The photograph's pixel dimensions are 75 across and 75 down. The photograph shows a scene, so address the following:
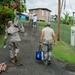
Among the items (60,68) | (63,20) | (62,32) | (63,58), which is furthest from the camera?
(63,20)

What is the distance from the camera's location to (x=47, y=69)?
1186 centimetres

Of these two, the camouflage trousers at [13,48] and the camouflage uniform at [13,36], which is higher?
the camouflage uniform at [13,36]

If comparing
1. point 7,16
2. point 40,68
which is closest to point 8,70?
point 40,68

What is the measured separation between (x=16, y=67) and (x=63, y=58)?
373cm

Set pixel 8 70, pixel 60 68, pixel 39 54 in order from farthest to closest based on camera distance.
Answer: pixel 39 54, pixel 60 68, pixel 8 70

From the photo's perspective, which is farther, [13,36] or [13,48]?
[13,48]

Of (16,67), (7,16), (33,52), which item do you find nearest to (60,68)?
Answer: (16,67)

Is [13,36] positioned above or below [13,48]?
above

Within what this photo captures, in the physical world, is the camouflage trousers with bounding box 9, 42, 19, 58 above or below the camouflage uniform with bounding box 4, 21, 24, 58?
below

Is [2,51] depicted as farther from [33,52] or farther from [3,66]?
[3,66]

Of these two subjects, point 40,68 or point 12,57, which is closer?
point 40,68

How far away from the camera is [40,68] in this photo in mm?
11992

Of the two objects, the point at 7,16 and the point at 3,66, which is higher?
the point at 7,16

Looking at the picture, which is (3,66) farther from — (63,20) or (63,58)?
(63,20)
